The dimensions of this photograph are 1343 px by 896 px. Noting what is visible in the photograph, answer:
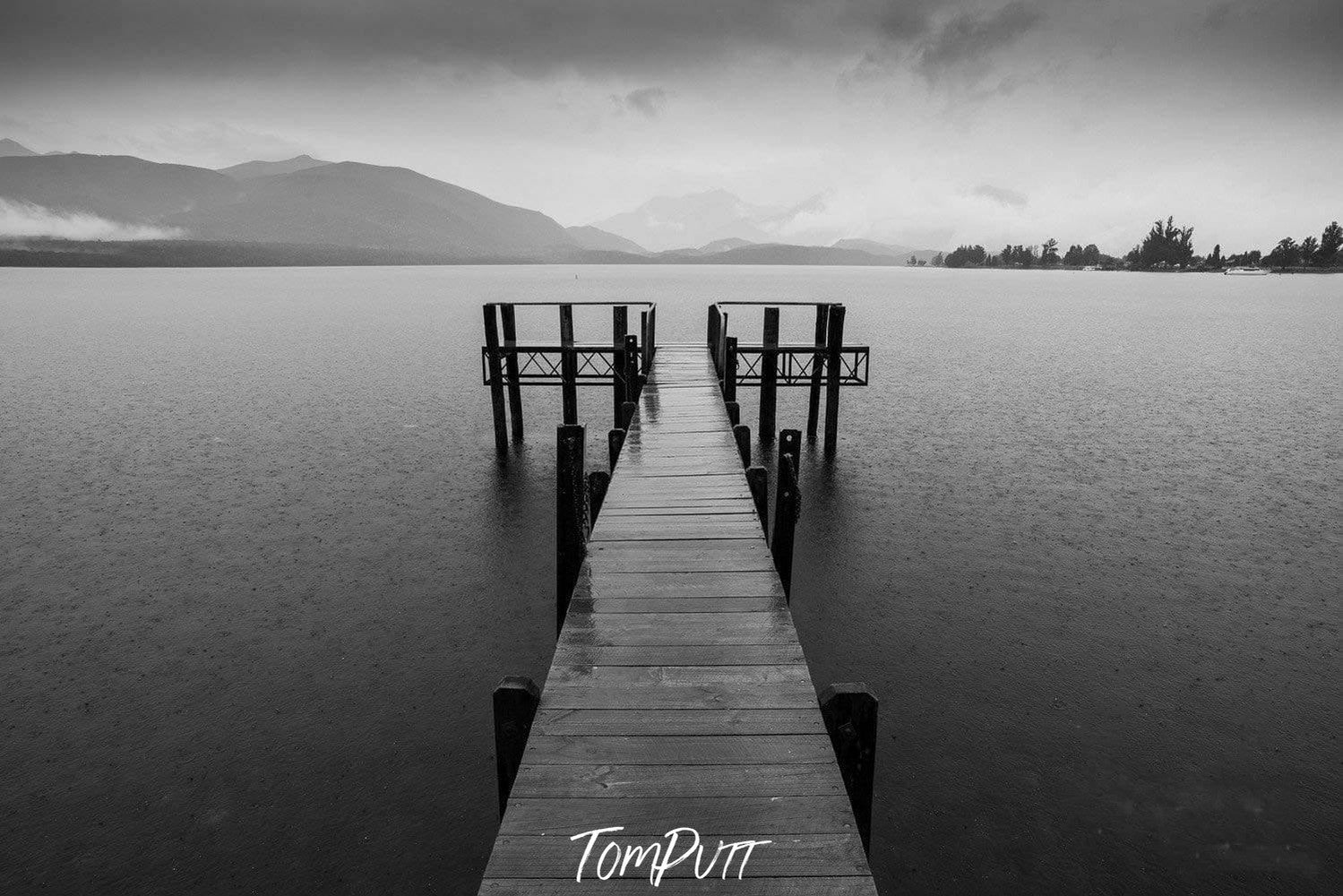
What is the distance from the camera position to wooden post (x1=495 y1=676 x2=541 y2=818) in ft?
14.9

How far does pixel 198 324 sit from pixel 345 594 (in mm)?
58560

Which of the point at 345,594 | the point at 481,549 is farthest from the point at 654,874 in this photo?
the point at 481,549

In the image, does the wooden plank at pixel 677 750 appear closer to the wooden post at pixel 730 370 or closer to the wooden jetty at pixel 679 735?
the wooden jetty at pixel 679 735

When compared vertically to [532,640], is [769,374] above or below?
above

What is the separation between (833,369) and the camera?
1947cm

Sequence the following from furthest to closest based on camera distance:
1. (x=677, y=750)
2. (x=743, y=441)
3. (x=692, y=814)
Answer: (x=743, y=441), (x=677, y=750), (x=692, y=814)

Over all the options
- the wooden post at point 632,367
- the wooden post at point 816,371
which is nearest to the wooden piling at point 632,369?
the wooden post at point 632,367

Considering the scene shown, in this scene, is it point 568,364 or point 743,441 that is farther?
point 568,364

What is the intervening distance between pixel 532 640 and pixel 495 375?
34.2ft

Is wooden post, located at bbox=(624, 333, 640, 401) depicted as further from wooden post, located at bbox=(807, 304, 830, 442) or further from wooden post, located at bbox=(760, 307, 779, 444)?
wooden post, located at bbox=(807, 304, 830, 442)

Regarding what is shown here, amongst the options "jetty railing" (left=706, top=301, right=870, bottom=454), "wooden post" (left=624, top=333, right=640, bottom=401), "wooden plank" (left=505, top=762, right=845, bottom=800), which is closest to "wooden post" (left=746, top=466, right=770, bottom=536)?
"wooden plank" (left=505, top=762, right=845, bottom=800)

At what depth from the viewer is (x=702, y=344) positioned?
76.5 feet

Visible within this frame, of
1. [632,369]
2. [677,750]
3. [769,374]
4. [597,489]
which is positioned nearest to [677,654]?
[677,750]

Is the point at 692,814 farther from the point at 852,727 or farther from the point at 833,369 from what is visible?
the point at 833,369
